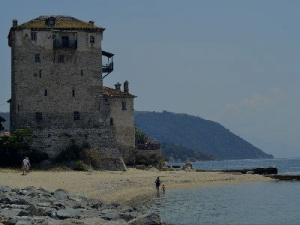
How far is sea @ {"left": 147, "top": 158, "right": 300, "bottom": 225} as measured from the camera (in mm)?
34688

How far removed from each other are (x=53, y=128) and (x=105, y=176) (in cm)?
1131

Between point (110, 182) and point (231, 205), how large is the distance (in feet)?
37.5

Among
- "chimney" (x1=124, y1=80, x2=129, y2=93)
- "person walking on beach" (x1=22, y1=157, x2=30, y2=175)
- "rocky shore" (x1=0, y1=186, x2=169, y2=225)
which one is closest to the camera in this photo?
"rocky shore" (x1=0, y1=186, x2=169, y2=225)

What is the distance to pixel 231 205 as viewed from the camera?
139ft

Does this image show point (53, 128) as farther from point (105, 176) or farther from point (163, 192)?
point (163, 192)

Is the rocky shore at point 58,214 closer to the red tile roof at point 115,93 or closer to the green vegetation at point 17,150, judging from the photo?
the green vegetation at point 17,150

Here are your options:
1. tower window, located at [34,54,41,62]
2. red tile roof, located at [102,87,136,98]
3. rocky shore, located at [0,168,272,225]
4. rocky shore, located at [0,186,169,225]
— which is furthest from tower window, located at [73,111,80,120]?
rocky shore, located at [0,186,169,225]

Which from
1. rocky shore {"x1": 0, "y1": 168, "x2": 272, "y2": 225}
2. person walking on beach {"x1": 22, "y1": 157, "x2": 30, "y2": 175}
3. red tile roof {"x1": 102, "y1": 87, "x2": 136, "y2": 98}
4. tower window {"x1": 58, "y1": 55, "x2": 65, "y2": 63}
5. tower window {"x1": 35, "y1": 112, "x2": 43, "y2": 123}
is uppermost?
tower window {"x1": 58, "y1": 55, "x2": 65, "y2": 63}

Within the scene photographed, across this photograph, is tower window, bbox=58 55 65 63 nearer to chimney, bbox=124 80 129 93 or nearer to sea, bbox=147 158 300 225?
chimney, bbox=124 80 129 93

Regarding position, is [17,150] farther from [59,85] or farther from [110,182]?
[110,182]

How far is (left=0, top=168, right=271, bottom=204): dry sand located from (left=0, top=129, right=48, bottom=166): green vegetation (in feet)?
13.9

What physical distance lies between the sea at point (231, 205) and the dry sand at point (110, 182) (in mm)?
2168

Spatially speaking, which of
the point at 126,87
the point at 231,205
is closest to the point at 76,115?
the point at 126,87

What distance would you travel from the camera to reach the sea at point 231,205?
114 feet
